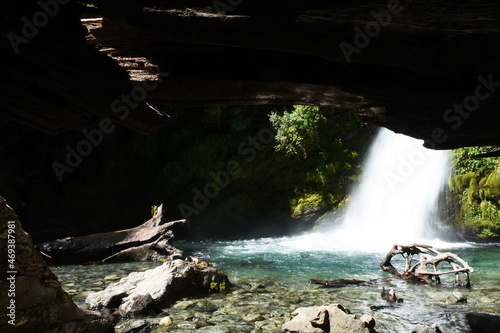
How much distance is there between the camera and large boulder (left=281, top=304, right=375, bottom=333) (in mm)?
4602

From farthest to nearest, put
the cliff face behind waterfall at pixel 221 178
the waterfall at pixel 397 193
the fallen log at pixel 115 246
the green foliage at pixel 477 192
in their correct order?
the cliff face behind waterfall at pixel 221 178
the waterfall at pixel 397 193
the green foliage at pixel 477 192
the fallen log at pixel 115 246

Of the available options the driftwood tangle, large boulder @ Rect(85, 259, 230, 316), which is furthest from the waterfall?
large boulder @ Rect(85, 259, 230, 316)

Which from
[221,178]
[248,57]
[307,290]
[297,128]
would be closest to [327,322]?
[307,290]

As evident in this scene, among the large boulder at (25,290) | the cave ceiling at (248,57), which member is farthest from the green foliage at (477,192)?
the large boulder at (25,290)

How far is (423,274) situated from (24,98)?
7.77 meters

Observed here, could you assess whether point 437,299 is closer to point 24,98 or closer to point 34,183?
point 24,98

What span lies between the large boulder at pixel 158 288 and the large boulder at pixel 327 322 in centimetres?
229

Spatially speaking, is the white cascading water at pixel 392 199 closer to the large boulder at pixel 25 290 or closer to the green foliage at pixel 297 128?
the green foliage at pixel 297 128

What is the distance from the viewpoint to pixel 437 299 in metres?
6.24

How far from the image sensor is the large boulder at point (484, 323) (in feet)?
14.5

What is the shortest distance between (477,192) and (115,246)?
42.4 ft

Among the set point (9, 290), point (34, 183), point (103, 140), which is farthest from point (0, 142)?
point (9, 290)

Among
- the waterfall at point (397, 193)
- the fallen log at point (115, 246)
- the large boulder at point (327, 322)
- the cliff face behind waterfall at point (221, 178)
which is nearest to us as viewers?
the large boulder at point (327, 322)

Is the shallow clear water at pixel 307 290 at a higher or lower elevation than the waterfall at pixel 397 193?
lower
